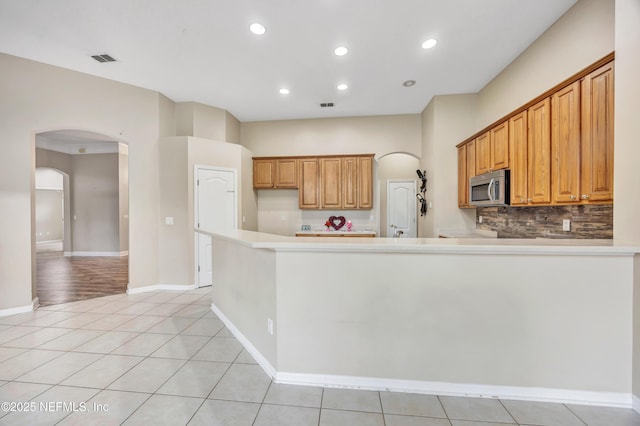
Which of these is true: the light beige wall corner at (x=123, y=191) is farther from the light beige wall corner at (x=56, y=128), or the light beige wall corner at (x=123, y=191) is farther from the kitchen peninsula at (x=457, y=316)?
the kitchen peninsula at (x=457, y=316)

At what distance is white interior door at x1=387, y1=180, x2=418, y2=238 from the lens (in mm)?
6746

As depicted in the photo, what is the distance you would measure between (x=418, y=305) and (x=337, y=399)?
0.83 meters

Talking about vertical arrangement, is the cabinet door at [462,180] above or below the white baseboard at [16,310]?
above

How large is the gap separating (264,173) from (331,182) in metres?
1.42

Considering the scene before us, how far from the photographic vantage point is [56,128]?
364cm

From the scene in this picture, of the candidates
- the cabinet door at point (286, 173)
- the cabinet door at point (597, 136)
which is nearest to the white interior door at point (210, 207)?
Answer: the cabinet door at point (286, 173)

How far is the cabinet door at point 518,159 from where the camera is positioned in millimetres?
2826

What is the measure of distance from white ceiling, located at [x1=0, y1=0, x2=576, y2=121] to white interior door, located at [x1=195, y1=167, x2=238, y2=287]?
138cm

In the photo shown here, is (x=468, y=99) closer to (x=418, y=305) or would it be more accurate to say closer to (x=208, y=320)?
(x=418, y=305)

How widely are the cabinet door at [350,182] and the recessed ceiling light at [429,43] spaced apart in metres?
2.37

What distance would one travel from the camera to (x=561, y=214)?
277 centimetres

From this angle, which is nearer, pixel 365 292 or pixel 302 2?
pixel 365 292

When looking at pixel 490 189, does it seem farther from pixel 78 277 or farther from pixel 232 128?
pixel 78 277

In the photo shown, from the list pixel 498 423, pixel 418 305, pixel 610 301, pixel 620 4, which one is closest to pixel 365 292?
pixel 418 305
